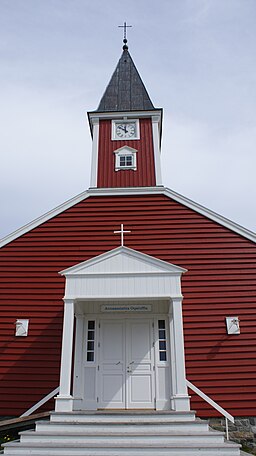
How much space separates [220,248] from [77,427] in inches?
204

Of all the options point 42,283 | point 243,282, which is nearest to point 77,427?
point 42,283

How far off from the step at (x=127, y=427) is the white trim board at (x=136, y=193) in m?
4.80

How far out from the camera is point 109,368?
8273mm

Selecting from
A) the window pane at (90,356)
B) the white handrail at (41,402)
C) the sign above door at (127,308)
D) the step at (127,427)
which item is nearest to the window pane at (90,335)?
the window pane at (90,356)

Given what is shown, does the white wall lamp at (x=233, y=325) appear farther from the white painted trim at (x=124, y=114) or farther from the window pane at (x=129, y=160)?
the white painted trim at (x=124, y=114)

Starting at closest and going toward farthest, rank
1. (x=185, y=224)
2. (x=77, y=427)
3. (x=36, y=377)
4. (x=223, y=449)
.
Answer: (x=223, y=449) → (x=77, y=427) → (x=36, y=377) → (x=185, y=224)

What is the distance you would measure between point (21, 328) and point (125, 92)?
8578mm

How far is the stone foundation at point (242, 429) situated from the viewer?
7.55 metres

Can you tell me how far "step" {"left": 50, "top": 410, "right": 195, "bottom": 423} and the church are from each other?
18mm

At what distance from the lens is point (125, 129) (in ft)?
39.3

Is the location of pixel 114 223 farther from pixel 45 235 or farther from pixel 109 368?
pixel 109 368

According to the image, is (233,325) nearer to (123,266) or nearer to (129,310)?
(129,310)

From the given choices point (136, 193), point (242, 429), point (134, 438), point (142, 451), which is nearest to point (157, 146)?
point (136, 193)

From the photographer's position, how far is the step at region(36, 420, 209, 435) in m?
5.81
